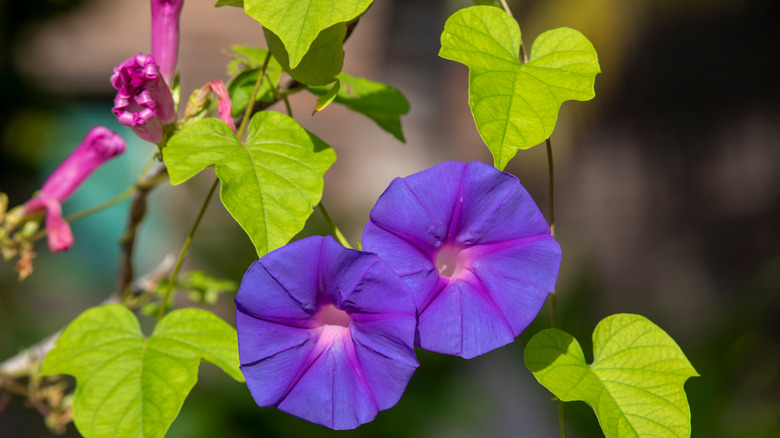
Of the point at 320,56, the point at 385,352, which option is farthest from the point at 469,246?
the point at 320,56

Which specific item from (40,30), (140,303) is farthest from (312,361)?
(40,30)

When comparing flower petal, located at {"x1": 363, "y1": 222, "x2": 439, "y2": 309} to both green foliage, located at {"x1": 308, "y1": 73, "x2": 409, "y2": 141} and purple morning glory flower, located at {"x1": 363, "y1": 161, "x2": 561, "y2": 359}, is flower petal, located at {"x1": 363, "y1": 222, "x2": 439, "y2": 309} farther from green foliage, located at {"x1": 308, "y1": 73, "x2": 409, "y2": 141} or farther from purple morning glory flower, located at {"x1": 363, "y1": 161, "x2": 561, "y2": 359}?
green foliage, located at {"x1": 308, "y1": 73, "x2": 409, "y2": 141}

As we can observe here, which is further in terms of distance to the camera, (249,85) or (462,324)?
(249,85)

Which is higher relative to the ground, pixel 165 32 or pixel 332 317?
pixel 165 32

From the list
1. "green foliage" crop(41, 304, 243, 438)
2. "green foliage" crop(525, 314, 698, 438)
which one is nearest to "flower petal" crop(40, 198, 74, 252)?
"green foliage" crop(41, 304, 243, 438)

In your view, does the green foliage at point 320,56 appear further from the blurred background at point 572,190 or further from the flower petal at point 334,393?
the blurred background at point 572,190

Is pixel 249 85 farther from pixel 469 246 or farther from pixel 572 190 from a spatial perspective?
pixel 572 190

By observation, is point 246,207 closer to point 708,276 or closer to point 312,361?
point 312,361
